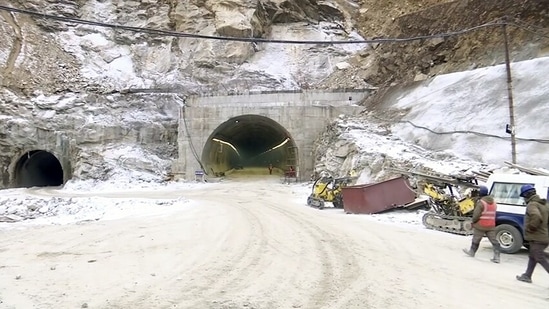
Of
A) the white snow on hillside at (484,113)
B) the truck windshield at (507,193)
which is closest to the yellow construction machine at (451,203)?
the truck windshield at (507,193)

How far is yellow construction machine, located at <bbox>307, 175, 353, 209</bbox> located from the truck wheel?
681 centimetres

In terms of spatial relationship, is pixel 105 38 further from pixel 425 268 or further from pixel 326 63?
pixel 425 268

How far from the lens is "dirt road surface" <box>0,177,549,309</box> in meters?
5.27

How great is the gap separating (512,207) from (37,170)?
32.3 metres

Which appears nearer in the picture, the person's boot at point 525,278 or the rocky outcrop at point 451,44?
the person's boot at point 525,278

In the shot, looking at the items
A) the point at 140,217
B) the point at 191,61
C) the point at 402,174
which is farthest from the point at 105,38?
the point at 402,174

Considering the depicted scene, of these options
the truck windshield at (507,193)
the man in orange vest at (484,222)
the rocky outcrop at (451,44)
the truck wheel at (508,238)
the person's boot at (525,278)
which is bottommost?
the person's boot at (525,278)

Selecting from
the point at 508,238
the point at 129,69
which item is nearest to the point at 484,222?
the point at 508,238

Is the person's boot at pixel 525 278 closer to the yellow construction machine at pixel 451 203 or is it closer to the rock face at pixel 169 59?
the yellow construction machine at pixel 451 203

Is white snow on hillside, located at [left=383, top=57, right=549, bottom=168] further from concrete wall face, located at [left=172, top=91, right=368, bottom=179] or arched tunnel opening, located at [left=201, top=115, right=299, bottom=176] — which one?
arched tunnel opening, located at [left=201, top=115, right=299, bottom=176]

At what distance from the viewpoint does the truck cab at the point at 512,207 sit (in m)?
8.06

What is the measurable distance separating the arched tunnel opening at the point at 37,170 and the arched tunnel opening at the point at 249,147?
11633mm

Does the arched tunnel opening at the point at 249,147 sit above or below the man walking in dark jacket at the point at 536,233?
above

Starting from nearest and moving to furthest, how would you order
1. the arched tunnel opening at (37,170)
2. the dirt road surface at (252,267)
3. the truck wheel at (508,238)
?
the dirt road surface at (252,267) → the truck wheel at (508,238) → the arched tunnel opening at (37,170)
